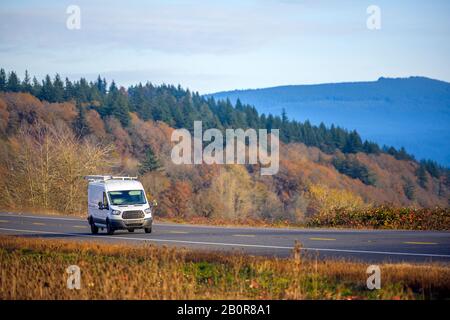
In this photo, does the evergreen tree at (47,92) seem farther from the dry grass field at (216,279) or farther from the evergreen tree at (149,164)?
the dry grass field at (216,279)

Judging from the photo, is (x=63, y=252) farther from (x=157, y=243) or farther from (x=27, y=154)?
(x=27, y=154)

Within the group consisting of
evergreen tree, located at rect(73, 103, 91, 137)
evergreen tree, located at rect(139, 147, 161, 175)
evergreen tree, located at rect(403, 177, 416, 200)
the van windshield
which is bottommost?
evergreen tree, located at rect(403, 177, 416, 200)

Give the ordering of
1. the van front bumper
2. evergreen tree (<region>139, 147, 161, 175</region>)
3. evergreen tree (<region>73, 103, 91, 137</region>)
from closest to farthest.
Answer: the van front bumper < evergreen tree (<region>139, 147, 161, 175</region>) < evergreen tree (<region>73, 103, 91, 137</region>)

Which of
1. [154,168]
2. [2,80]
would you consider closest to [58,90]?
[2,80]

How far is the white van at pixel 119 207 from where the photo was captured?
31516 mm

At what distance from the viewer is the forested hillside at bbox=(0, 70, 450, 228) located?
62.7 metres

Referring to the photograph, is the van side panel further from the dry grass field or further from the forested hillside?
the forested hillside

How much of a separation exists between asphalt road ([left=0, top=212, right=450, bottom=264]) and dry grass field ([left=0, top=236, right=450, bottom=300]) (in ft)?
11.3

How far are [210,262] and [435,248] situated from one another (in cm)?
811

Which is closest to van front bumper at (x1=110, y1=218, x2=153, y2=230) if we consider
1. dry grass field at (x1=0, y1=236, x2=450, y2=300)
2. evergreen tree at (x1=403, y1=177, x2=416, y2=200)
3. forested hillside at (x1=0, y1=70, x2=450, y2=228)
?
dry grass field at (x1=0, y1=236, x2=450, y2=300)

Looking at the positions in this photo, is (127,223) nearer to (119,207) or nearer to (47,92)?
(119,207)

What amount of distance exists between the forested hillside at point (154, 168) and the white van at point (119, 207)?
2657cm

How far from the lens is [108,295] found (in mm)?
13781

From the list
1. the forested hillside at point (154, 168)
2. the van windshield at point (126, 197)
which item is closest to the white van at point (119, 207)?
the van windshield at point (126, 197)
